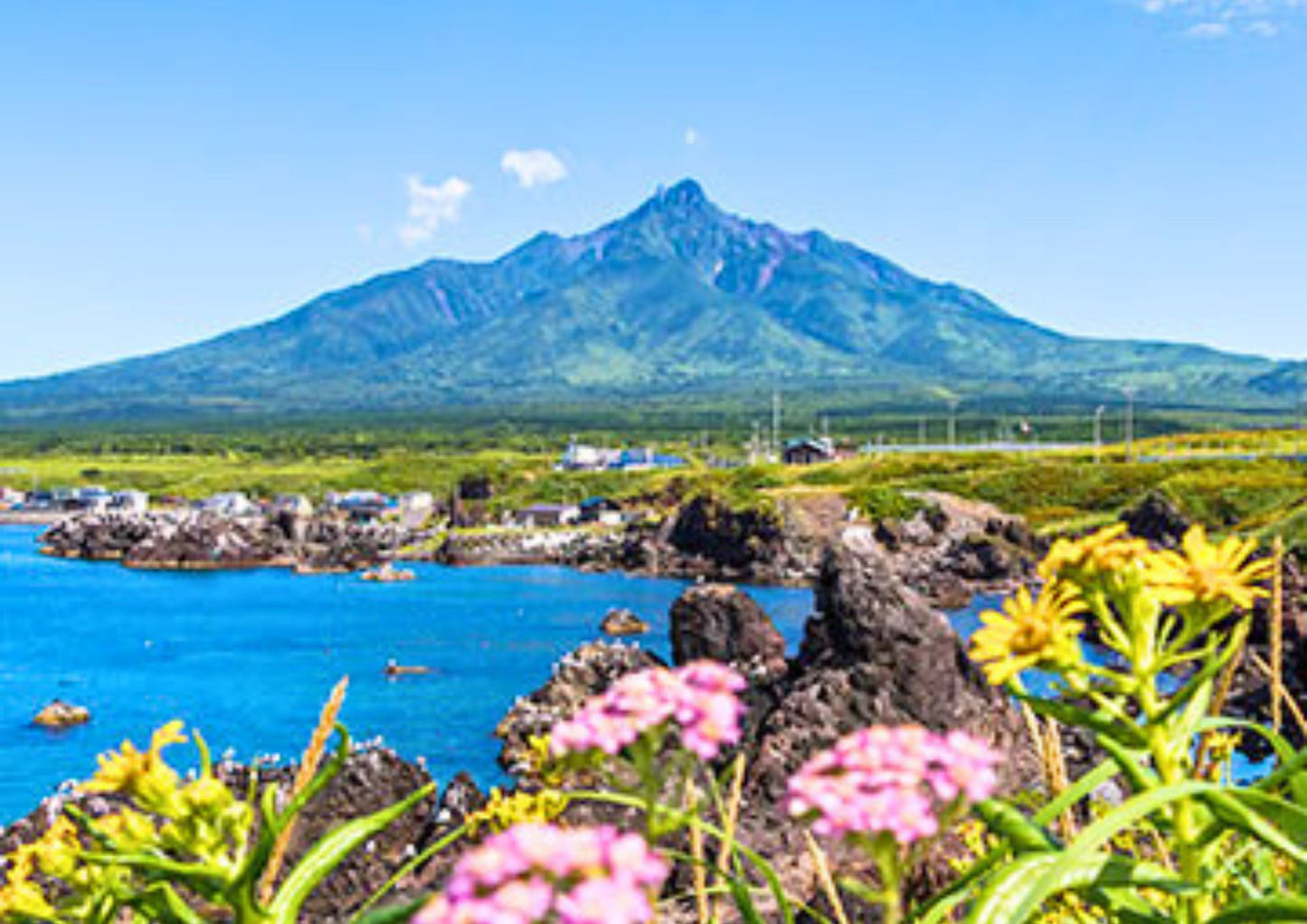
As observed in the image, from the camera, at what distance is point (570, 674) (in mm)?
35438

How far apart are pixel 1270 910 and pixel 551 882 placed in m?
1.10

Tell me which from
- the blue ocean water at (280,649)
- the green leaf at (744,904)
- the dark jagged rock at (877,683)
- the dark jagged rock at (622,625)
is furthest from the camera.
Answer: the dark jagged rock at (622,625)

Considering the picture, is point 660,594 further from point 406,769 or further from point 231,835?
point 231,835

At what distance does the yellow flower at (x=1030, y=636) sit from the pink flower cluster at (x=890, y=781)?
0.31 m

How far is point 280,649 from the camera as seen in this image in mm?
57562

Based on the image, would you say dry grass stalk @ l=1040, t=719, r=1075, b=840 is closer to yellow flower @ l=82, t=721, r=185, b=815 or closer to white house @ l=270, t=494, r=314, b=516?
yellow flower @ l=82, t=721, r=185, b=815

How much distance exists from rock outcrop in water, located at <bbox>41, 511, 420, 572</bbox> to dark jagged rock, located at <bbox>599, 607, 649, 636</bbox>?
3714 centimetres

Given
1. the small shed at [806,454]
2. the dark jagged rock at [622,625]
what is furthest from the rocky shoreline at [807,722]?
the small shed at [806,454]

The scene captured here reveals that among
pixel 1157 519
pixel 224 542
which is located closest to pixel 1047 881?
pixel 1157 519

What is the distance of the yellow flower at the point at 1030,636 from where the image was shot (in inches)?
73.0

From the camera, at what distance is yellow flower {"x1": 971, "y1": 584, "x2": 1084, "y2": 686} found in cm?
185

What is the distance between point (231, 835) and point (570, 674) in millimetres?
33962

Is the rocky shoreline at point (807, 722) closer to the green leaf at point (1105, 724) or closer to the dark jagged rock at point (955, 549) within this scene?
the green leaf at point (1105, 724)

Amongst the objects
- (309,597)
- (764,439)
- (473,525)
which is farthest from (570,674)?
(764,439)
